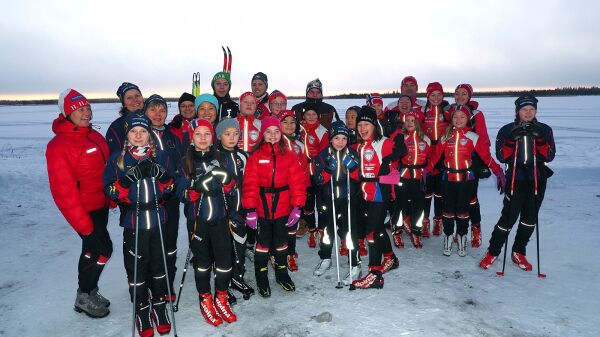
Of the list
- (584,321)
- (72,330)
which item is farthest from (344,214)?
(72,330)

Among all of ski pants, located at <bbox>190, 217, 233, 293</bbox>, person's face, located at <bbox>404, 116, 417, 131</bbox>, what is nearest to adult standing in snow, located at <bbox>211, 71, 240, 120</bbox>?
ski pants, located at <bbox>190, 217, 233, 293</bbox>

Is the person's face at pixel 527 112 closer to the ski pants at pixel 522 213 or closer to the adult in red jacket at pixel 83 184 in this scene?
the ski pants at pixel 522 213


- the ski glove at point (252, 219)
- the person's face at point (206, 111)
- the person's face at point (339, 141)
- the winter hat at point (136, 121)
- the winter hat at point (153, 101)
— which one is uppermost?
the winter hat at point (153, 101)

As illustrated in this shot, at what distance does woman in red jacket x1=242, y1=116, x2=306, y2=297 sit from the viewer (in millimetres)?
4512

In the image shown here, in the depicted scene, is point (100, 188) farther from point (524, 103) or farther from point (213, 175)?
point (524, 103)

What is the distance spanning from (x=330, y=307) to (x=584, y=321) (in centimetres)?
277

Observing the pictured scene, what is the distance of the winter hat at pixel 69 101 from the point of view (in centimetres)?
396

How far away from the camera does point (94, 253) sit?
13.6 ft

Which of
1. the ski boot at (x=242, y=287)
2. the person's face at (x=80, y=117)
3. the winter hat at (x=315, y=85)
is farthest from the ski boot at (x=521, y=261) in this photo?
the person's face at (x=80, y=117)

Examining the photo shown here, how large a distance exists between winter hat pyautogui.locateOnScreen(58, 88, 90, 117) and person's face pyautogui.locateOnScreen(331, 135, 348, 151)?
121 inches

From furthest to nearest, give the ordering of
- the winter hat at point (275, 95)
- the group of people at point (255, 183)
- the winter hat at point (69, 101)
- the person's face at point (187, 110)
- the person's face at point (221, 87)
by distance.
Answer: the winter hat at point (275, 95) < the person's face at point (221, 87) < the person's face at point (187, 110) < the winter hat at point (69, 101) < the group of people at point (255, 183)

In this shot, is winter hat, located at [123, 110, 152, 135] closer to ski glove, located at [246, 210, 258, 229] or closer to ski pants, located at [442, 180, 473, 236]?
ski glove, located at [246, 210, 258, 229]

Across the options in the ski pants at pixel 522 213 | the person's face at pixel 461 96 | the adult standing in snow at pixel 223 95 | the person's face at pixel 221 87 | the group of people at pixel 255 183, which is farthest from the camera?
the person's face at pixel 461 96

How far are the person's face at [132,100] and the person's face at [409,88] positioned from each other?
4.96 m
